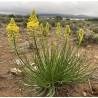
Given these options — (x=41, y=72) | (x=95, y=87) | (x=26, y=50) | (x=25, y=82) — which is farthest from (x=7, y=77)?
(x=26, y=50)

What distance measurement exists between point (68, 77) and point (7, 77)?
1.31 meters

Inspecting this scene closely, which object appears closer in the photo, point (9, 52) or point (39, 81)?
point (39, 81)

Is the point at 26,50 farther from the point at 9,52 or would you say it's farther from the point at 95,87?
the point at 95,87

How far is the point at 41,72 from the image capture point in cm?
454

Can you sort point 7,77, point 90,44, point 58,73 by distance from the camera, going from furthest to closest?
1. point 90,44
2. point 7,77
3. point 58,73

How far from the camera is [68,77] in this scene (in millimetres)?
4566

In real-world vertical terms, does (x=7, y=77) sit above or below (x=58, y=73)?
below

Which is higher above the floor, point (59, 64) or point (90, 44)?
point (59, 64)

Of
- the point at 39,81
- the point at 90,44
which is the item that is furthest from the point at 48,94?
the point at 90,44

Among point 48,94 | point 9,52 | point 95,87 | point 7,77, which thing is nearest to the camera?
point 48,94

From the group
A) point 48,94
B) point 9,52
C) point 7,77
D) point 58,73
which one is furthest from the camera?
point 9,52

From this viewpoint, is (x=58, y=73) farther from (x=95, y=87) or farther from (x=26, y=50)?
(x=26, y=50)

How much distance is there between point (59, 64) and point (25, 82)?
0.71 meters

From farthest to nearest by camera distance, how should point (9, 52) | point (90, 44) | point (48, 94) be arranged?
point (90, 44) → point (9, 52) → point (48, 94)
